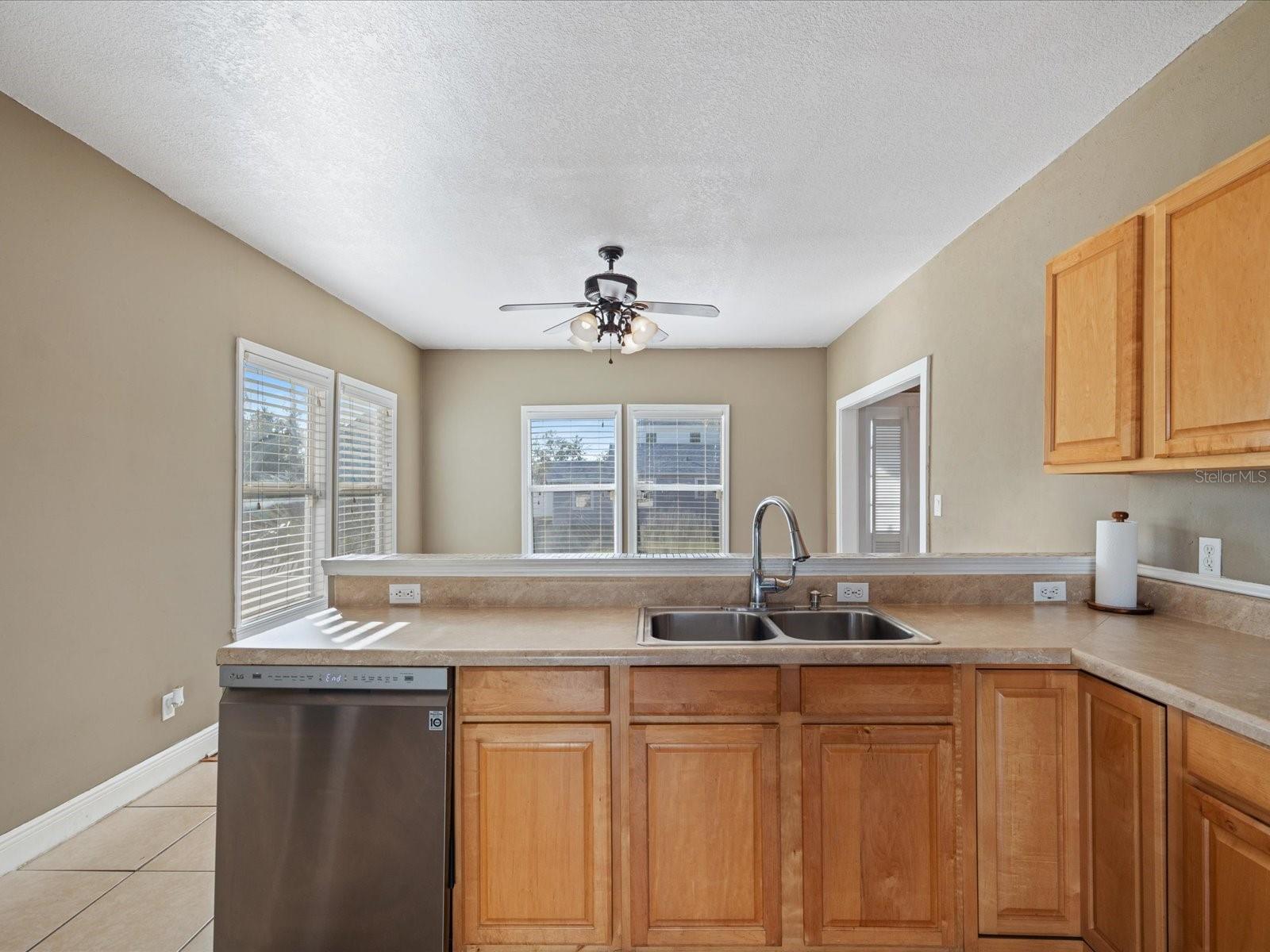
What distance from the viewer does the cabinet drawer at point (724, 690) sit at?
1755 mm

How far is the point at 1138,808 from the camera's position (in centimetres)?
148

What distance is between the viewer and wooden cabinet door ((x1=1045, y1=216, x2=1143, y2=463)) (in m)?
1.79

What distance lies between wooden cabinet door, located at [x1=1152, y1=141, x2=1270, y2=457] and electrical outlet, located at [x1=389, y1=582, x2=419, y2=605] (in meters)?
2.27

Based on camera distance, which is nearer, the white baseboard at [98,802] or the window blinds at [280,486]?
the white baseboard at [98,802]

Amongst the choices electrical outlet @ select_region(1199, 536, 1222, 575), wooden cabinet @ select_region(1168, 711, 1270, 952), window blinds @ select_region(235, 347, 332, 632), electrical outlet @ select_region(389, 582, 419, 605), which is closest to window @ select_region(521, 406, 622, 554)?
window blinds @ select_region(235, 347, 332, 632)

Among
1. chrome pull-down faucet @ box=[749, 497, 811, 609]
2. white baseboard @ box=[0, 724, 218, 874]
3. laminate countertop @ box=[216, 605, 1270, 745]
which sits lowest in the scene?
white baseboard @ box=[0, 724, 218, 874]

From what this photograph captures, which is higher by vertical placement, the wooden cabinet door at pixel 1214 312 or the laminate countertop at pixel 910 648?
the wooden cabinet door at pixel 1214 312

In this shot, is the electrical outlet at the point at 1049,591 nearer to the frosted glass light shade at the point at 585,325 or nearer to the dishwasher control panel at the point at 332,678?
the dishwasher control panel at the point at 332,678

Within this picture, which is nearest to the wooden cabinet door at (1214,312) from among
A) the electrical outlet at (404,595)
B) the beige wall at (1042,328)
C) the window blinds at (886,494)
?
the beige wall at (1042,328)

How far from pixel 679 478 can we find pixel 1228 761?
5116 mm

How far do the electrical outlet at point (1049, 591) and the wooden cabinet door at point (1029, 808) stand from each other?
68cm

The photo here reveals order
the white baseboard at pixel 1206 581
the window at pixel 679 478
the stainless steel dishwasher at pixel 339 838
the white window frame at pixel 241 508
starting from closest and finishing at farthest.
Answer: the stainless steel dishwasher at pixel 339 838 < the white baseboard at pixel 1206 581 < the white window frame at pixel 241 508 < the window at pixel 679 478

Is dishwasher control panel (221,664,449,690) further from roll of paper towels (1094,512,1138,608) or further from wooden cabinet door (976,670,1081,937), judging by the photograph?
roll of paper towels (1094,512,1138,608)

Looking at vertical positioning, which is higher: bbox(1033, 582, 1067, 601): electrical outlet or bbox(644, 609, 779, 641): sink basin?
bbox(1033, 582, 1067, 601): electrical outlet
